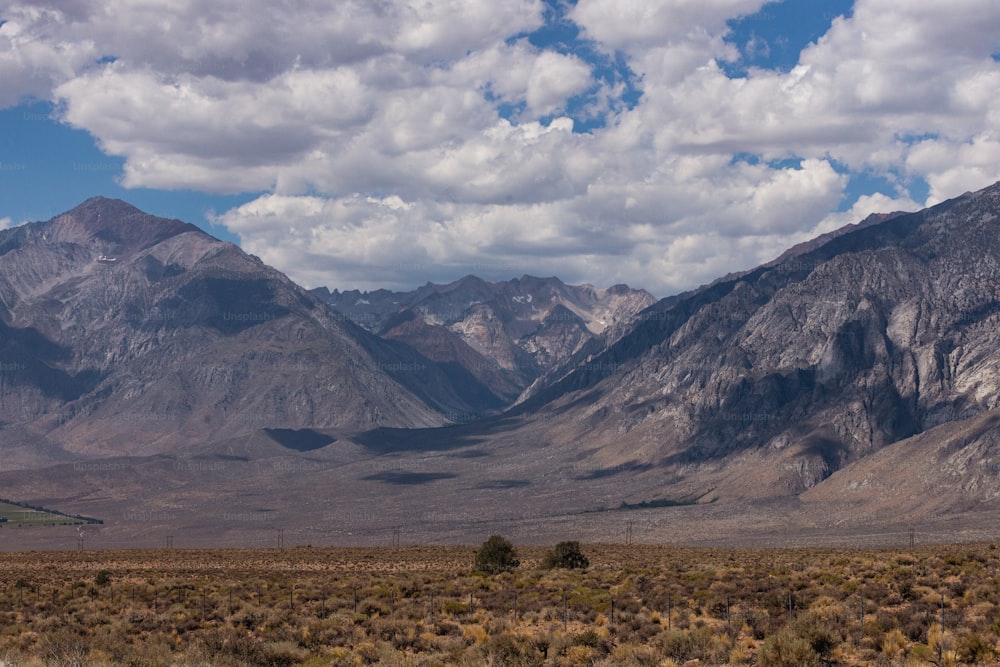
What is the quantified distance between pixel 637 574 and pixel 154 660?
1295 inches

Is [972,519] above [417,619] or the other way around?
the other way around

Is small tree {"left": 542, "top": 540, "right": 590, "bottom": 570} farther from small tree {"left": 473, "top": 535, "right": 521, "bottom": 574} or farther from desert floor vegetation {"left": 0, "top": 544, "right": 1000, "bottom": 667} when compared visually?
desert floor vegetation {"left": 0, "top": 544, "right": 1000, "bottom": 667}

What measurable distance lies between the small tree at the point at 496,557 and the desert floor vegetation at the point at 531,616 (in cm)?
490

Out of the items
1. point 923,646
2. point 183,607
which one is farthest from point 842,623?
point 183,607

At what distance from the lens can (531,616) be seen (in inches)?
1702

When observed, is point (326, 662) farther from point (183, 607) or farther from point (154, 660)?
point (183, 607)

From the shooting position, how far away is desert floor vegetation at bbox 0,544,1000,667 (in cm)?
3331

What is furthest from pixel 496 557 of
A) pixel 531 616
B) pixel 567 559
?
pixel 531 616

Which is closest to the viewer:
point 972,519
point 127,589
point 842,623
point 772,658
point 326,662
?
point 772,658

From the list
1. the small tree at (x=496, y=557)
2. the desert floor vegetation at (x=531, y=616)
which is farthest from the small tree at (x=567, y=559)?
the desert floor vegetation at (x=531, y=616)

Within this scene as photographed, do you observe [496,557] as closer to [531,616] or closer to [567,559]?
[567,559]

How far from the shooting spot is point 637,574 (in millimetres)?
59938

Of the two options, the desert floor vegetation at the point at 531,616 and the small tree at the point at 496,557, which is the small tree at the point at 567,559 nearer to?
the small tree at the point at 496,557

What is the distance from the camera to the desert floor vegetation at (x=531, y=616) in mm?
33312
